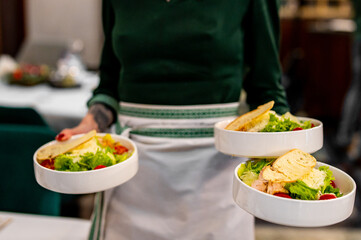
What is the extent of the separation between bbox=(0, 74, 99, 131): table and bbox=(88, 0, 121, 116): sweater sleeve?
3.51 feet

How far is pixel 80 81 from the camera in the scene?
3.01 meters

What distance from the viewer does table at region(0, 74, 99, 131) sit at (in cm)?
225

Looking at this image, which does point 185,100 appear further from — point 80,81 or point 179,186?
point 80,81

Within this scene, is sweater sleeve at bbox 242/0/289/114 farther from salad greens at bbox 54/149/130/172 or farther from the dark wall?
the dark wall

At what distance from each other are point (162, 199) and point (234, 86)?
0.33 m

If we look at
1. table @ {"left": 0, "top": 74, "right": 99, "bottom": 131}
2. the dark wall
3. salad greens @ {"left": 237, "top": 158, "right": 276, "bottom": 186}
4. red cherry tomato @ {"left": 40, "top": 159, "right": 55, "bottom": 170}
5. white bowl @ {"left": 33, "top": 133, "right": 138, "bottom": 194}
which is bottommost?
the dark wall

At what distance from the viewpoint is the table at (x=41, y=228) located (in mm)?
1054

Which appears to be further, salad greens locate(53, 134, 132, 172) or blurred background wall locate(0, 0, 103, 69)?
blurred background wall locate(0, 0, 103, 69)

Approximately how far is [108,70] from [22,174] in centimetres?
53

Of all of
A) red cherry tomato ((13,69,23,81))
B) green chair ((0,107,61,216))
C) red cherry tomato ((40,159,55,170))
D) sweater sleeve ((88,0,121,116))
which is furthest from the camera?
red cherry tomato ((13,69,23,81))


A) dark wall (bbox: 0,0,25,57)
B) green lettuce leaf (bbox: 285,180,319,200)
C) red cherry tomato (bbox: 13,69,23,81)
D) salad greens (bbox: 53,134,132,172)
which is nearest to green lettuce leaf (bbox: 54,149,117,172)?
salad greens (bbox: 53,134,132,172)

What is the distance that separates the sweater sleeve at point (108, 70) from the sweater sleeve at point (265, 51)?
0.38 metres

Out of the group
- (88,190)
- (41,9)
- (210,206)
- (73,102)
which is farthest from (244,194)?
(41,9)

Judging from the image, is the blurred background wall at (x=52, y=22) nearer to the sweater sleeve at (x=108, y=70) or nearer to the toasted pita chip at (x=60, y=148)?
the sweater sleeve at (x=108, y=70)
